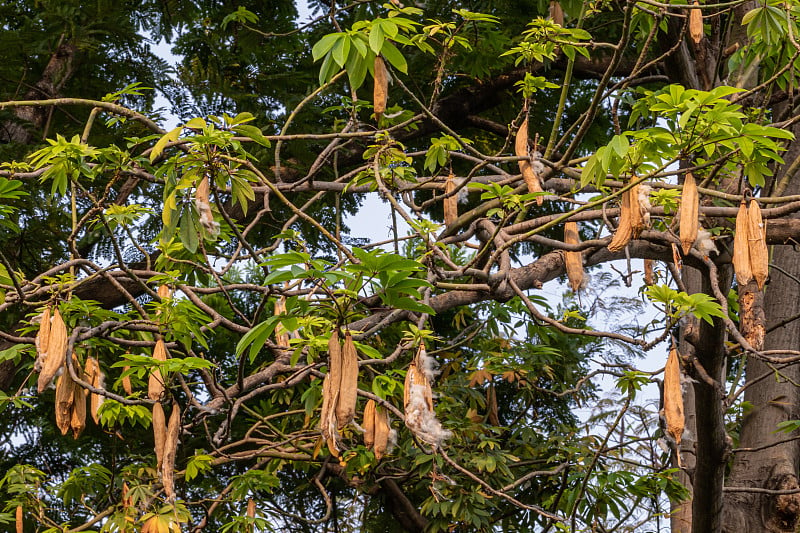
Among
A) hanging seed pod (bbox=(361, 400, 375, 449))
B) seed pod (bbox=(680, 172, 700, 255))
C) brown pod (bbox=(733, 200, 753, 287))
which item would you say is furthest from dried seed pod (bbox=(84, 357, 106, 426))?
brown pod (bbox=(733, 200, 753, 287))

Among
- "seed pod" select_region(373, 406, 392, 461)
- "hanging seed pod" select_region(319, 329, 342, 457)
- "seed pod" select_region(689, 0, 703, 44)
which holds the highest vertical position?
"seed pod" select_region(689, 0, 703, 44)

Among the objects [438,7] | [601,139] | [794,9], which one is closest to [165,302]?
[794,9]

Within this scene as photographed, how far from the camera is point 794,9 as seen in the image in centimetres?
385

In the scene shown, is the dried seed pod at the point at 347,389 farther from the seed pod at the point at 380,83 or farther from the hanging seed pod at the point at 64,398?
the hanging seed pod at the point at 64,398

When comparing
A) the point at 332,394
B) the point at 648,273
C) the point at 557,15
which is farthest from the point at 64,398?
the point at 557,15

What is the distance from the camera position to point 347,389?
Answer: 2133 mm

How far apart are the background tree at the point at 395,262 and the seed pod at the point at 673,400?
1 cm

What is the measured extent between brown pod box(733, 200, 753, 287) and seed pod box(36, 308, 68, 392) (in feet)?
7.22

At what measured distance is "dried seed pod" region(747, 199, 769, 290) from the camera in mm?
2650

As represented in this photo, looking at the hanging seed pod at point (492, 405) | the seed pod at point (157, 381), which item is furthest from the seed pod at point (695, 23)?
the hanging seed pod at point (492, 405)

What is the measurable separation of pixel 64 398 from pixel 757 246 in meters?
2.47

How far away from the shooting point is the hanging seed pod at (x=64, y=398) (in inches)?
125

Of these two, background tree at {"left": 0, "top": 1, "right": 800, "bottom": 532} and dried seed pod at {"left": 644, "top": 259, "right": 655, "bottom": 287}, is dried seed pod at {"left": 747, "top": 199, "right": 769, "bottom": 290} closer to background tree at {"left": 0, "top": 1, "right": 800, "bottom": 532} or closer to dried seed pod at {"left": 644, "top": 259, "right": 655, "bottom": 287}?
background tree at {"left": 0, "top": 1, "right": 800, "bottom": 532}

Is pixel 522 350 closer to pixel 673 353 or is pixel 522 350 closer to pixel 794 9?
pixel 794 9
